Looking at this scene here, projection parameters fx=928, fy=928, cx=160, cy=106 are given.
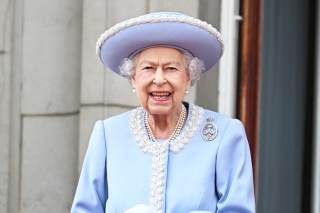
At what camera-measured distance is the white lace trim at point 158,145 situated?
12.1 ft

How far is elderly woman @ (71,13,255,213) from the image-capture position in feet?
11.9

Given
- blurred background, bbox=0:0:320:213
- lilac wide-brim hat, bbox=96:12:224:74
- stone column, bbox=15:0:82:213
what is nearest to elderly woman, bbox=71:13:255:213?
lilac wide-brim hat, bbox=96:12:224:74

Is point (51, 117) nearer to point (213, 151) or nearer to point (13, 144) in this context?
point (13, 144)

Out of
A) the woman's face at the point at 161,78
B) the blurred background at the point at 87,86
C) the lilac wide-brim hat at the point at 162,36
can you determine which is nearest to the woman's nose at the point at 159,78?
the woman's face at the point at 161,78

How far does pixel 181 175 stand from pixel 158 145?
160mm

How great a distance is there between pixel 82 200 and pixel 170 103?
0.53m

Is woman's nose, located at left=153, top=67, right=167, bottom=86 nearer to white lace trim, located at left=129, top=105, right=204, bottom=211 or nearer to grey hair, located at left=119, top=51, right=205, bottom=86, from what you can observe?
grey hair, located at left=119, top=51, right=205, bottom=86

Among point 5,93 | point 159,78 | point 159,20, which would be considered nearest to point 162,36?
point 159,20

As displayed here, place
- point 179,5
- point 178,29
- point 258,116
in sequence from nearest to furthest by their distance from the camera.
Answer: point 178,29, point 179,5, point 258,116

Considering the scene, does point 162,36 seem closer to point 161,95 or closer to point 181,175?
point 161,95

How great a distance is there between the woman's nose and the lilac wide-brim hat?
109 millimetres

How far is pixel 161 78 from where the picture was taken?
3592 mm

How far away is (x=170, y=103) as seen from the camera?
3646 mm

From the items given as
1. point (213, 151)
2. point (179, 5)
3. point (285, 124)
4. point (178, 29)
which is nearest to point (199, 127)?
point (213, 151)
